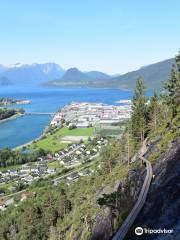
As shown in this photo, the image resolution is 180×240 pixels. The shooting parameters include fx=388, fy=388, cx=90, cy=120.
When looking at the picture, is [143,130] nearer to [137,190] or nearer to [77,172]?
[137,190]

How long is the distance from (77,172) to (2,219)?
20436mm

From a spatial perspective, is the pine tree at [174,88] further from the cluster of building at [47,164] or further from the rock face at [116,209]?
the cluster of building at [47,164]

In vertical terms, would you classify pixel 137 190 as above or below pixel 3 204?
above

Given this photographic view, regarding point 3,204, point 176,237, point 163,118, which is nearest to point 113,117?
point 3,204

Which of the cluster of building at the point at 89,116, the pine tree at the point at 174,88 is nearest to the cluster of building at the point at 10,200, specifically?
the pine tree at the point at 174,88

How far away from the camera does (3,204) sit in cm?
4544

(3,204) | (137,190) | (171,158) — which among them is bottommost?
(3,204)

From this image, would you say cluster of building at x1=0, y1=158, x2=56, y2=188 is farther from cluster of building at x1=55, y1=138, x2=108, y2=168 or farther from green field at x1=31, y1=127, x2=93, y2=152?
green field at x1=31, y1=127, x2=93, y2=152

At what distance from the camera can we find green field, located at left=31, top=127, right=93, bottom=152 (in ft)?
260

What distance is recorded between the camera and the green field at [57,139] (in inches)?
3119

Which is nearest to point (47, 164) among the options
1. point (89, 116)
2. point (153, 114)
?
point (153, 114)

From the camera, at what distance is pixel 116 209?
18922 millimetres

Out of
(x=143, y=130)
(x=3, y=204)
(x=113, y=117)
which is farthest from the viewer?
(x=113, y=117)

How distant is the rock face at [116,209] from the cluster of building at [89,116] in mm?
85340
